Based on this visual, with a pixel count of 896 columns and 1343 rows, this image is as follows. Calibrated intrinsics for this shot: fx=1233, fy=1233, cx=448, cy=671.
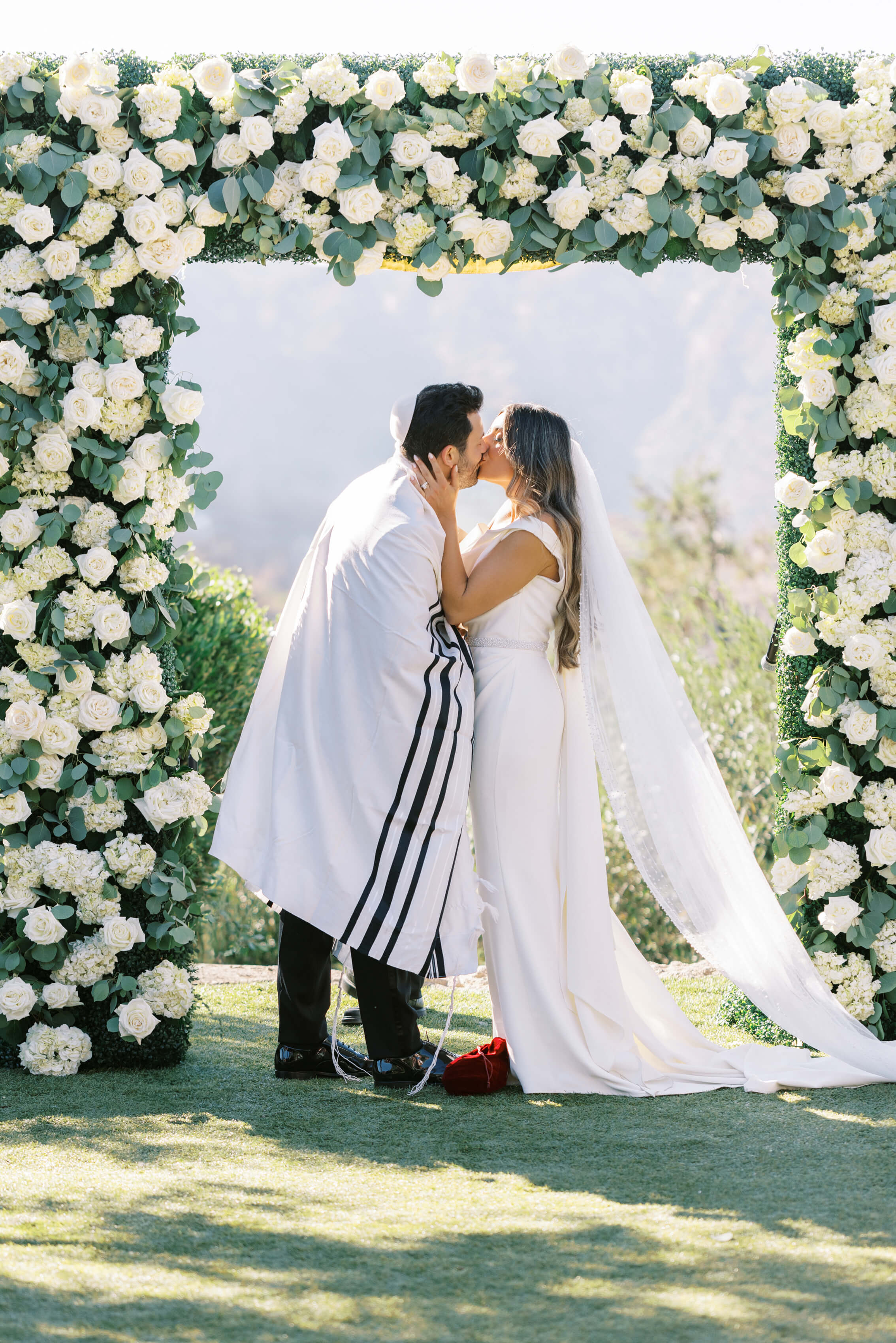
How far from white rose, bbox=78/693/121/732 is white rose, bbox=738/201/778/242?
2347 millimetres

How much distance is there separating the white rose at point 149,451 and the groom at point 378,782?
1.98ft

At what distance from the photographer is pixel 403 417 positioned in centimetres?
389

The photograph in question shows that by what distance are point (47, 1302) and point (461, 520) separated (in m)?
11.6

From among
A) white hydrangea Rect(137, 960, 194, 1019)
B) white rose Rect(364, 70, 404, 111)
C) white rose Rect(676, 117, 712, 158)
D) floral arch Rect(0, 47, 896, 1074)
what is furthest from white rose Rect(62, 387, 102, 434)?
white rose Rect(676, 117, 712, 158)

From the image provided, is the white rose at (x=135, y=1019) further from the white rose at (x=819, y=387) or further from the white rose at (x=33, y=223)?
the white rose at (x=819, y=387)

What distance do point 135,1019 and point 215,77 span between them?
2953 mm

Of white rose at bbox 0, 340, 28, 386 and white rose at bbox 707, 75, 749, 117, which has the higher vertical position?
white rose at bbox 707, 75, 749, 117

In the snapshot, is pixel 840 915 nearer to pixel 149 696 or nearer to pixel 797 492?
pixel 797 492

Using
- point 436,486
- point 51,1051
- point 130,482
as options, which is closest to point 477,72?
point 436,486

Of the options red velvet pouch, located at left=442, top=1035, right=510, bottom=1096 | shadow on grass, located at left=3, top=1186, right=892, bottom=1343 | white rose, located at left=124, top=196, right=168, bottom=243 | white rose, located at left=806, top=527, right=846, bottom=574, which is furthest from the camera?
A: white rose, located at left=806, top=527, right=846, bottom=574

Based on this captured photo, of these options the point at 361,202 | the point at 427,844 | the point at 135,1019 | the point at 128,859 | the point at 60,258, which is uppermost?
the point at 361,202

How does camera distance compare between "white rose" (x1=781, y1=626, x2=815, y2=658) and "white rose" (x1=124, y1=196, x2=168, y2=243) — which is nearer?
"white rose" (x1=124, y1=196, x2=168, y2=243)

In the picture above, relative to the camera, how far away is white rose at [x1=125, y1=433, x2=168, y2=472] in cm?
389

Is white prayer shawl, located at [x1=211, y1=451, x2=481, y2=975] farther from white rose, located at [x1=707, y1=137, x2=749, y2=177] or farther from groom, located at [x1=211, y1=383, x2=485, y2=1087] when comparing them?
white rose, located at [x1=707, y1=137, x2=749, y2=177]
